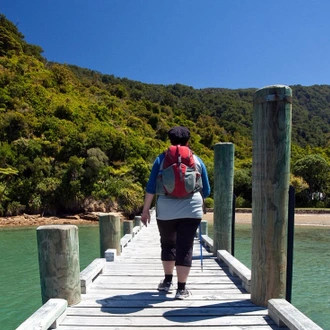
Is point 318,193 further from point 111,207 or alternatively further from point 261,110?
point 261,110

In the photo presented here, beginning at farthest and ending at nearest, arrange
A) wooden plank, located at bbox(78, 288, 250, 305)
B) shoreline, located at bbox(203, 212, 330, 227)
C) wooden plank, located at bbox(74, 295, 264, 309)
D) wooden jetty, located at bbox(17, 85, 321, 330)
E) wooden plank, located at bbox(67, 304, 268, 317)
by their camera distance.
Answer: shoreline, located at bbox(203, 212, 330, 227)
wooden plank, located at bbox(78, 288, 250, 305)
wooden plank, located at bbox(74, 295, 264, 309)
wooden plank, located at bbox(67, 304, 268, 317)
wooden jetty, located at bbox(17, 85, 321, 330)

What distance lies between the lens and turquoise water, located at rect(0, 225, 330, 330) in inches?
246

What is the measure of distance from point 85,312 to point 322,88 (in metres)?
117

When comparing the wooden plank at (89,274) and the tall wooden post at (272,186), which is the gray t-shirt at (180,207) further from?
the wooden plank at (89,274)

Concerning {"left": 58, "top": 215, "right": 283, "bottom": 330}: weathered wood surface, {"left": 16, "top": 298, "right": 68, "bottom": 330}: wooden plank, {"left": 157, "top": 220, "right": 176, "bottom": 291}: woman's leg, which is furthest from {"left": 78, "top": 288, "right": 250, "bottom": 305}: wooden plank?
{"left": 16, "top": 298, "right": 68, "bottom": 330}: wooden plank

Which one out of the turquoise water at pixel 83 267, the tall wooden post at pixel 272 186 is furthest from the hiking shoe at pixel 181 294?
the turquoise water at pixel 83 267

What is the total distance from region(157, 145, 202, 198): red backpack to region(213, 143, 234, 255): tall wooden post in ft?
7.48

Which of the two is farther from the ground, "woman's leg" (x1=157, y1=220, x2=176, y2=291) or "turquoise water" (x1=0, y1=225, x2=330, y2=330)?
"woman's leg" (x1=157, y1=220, x2=176, y2=291)

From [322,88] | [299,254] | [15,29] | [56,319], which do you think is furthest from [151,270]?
[322,88]

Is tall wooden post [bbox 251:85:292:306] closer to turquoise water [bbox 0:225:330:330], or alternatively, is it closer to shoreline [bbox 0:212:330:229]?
turquoise water [bbox 0:225:330:330]

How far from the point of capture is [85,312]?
9.27 ft

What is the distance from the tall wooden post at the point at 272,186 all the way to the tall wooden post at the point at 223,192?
2.42 meters

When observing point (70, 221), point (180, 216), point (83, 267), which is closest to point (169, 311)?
point (180, 216)

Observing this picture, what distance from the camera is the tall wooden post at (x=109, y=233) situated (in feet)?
18.6
